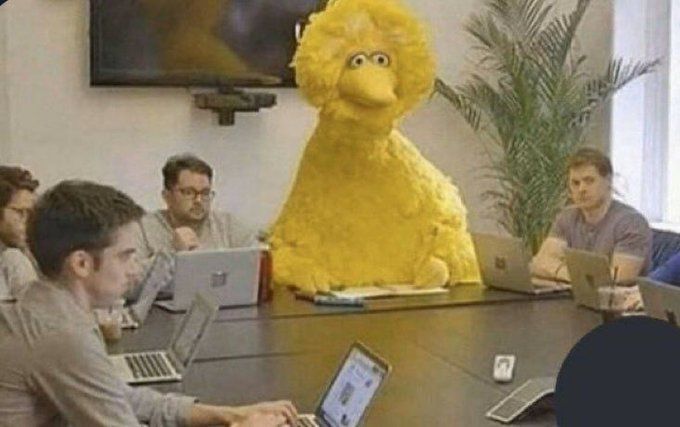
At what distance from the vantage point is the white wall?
Result: 5.09 metres

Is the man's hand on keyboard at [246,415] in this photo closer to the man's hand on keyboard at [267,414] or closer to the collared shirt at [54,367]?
the man's hand on keyboard at [267,414]

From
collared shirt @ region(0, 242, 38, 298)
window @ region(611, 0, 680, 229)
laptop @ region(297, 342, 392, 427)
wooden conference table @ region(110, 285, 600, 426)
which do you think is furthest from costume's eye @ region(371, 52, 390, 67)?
window @ region(611, 0, 680, 229)

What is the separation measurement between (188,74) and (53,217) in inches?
134

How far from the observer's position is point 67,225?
1.95 metres

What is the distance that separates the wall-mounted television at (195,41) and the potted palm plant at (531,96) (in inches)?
32.8

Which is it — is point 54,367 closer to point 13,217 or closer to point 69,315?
point 69,315

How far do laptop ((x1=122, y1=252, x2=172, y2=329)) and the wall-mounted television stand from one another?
165 centimetres

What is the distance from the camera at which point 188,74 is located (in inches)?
208

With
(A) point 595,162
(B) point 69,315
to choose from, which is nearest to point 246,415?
(B) point 69,315

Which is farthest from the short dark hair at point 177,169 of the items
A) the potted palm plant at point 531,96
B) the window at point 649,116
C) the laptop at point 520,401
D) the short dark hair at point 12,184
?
the window at point 649,116

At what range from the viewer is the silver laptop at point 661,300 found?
2.66m

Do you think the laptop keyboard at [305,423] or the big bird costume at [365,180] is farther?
the big bird costume at [365,180]

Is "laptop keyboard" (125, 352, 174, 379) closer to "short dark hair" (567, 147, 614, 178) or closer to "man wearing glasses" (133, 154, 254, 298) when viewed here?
"man wearing glasses" (133, 154, 254, 298)

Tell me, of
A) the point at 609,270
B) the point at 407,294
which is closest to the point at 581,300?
the point at 609,270
